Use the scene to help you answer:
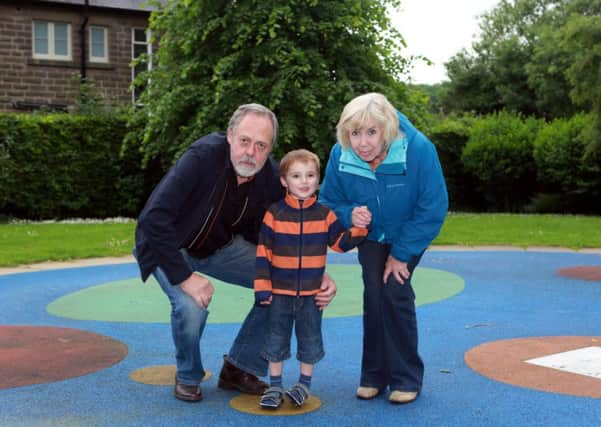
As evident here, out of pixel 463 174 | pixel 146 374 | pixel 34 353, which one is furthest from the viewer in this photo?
pixel 463 174

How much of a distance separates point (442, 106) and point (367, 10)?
95.8 ft

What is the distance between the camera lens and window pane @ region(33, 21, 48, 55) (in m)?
23.4

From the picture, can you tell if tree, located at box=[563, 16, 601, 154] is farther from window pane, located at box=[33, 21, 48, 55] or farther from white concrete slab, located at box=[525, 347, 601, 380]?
window pane, located at box=[33, 21, 48, 55]

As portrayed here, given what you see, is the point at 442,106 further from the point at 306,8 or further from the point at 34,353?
the point at 34,353

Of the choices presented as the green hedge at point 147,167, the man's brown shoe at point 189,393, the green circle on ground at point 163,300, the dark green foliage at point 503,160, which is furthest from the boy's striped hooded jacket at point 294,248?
the dark green foliage at point 503,160

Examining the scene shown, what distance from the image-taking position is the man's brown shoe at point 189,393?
3873 mm

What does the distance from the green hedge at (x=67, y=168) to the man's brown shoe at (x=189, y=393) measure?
13.1 meters

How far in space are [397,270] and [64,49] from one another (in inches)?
873

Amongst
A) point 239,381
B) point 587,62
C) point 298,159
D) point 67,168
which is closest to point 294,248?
point 298,159

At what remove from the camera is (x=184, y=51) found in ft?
49.6

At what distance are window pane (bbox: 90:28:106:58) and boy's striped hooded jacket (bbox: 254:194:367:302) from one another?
21984mm

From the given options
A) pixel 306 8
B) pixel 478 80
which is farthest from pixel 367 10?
pixel 478 80

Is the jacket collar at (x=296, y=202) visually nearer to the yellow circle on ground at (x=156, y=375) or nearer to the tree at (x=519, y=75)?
the yellow circle on ground at (x=156, y=375)

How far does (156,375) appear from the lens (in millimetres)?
4426
